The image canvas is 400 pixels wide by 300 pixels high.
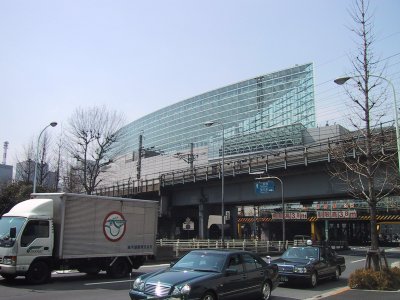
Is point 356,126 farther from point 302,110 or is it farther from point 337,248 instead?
point 302,110

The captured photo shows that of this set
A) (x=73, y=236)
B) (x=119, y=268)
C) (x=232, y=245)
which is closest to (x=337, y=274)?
(x=119, y=268)

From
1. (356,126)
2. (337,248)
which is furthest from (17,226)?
(337,248)

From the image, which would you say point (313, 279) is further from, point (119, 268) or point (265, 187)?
point (265, 187)

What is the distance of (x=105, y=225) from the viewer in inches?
741

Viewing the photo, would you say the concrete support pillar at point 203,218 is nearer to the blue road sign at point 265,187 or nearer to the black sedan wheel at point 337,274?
the blue road sign at point 265,187

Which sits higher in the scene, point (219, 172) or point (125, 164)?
point (125, 164)

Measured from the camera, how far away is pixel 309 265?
54.6ft

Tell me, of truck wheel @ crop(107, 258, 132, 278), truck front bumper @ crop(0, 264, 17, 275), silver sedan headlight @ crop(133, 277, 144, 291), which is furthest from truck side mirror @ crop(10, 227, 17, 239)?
silver sedan headlight @ crop(133, 277, 144, 291)

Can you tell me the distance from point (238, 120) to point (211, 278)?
390ft

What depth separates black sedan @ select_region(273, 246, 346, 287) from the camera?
16328 millimetres

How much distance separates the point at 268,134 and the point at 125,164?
2003 inches

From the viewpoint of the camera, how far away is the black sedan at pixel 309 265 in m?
16.3

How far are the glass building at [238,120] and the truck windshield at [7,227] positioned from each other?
77729mm

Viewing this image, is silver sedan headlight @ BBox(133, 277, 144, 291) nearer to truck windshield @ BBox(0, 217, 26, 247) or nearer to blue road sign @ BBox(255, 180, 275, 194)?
truck windshield @ BBox(0, 217, 26, 247)
